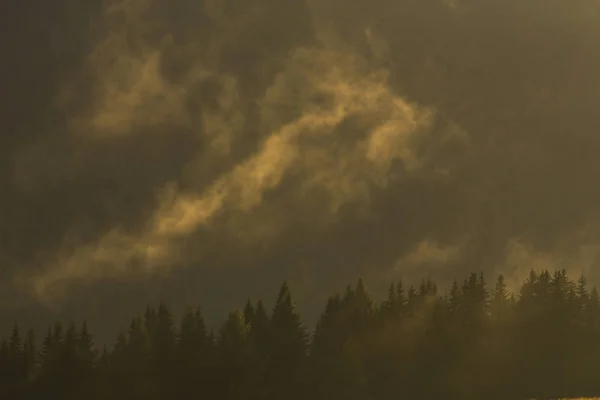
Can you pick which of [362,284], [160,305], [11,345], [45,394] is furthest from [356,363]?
[11,345]

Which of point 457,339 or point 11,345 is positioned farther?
point 11,345

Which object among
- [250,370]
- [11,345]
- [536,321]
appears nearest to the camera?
[250,370]

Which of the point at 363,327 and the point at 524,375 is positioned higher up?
the point at 363,327

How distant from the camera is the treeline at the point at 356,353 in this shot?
438ft

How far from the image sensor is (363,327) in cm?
14538

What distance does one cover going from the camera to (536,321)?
5664 inches

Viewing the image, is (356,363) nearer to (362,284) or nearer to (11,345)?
(362,284)

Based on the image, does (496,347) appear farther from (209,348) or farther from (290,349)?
(209,348)

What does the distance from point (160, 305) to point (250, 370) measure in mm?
19720

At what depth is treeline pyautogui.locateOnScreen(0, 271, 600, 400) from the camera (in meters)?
134

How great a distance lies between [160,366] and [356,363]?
2581cm

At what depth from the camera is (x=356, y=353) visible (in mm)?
137500

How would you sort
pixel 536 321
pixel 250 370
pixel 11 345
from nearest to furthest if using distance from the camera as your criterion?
pixel 250 370 → pixel 536 321 → pixel 11 345

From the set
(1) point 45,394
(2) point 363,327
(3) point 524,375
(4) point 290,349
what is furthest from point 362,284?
(1) point 45,394
